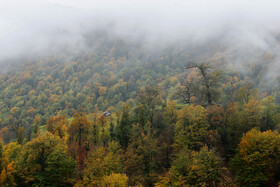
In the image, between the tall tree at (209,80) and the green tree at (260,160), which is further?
the tall tree at (209,80)

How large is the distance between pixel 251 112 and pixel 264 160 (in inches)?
599

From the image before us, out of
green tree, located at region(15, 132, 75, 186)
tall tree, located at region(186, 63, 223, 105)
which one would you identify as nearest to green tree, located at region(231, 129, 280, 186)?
tall tree, located at region(186, 63, 223, 105)

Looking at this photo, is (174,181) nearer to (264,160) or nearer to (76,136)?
(264,160)

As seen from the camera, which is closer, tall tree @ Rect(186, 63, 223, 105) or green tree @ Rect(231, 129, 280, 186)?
green tree @ Rect(231, 129, 280, 186)

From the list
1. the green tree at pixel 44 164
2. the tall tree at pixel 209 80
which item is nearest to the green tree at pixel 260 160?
the tall tree at pixel 209 80

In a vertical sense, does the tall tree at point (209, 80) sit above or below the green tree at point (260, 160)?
above

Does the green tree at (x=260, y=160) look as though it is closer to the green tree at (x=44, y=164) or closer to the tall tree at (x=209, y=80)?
the tall tree at (x=209, y=80)

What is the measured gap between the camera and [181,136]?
47594 mm

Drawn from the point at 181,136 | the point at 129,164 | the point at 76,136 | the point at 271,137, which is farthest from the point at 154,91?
the point at 271,137

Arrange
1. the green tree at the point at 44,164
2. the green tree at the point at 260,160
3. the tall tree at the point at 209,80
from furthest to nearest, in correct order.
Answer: the tall tree at the point at 209,80 → the green tree at the point at 44,164 → the green tree at the point at 260,160

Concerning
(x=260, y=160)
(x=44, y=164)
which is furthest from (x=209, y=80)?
(x=44, y=164)

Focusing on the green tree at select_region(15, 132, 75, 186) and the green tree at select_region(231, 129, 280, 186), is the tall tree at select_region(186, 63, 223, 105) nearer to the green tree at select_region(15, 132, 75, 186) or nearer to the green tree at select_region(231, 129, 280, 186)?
the green tree at select_region(231, 129, 280, 186)

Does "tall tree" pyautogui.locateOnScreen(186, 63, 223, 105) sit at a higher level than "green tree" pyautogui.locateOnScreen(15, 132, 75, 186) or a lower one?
higher

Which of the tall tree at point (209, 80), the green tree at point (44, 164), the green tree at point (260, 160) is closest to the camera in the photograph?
the green tree at point (260, 160)
